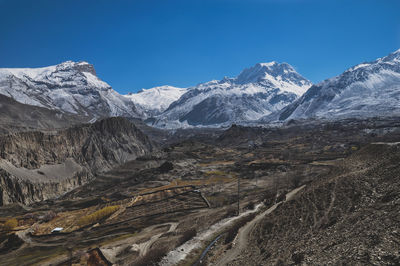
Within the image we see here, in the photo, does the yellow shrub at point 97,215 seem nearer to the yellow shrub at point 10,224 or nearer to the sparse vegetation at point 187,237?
the yellow shrub at point 10,224

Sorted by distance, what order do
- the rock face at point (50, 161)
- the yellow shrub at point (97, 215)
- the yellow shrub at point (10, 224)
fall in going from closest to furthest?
the yellow shrub at point (97, 215) < the yellow shrub at point (10, 224) < the rock face at point (50, 161)

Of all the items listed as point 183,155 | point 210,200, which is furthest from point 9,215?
point 183,155

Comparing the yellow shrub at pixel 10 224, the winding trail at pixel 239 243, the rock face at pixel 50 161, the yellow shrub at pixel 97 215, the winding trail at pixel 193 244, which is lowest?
the winding trail at pixel 193 244

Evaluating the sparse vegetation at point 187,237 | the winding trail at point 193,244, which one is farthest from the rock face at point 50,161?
the winding trail at point 193,244

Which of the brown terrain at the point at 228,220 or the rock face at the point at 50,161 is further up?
the rock face at the point at 50,161

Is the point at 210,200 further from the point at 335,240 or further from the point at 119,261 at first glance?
the point at 335,240

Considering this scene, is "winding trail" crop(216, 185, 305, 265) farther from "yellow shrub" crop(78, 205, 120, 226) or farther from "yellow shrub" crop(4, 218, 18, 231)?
"yellow shrub" crop(4, 218, 18, 231)
